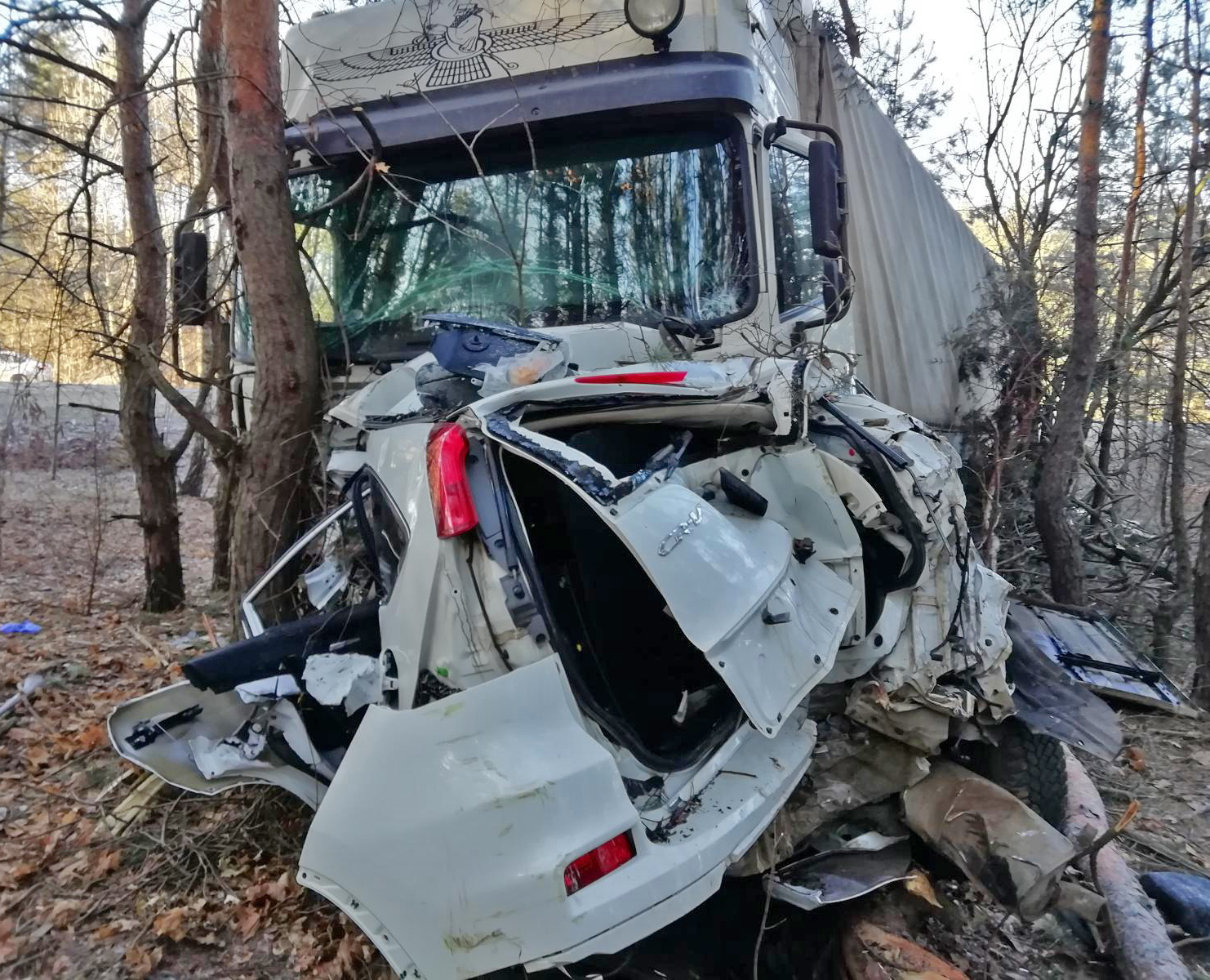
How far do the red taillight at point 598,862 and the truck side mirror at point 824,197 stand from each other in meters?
2.67

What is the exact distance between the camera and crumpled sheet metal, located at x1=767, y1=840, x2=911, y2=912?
98.6 inches

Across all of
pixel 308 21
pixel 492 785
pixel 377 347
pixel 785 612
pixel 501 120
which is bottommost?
pixel 492 785

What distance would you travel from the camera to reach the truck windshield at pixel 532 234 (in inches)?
144

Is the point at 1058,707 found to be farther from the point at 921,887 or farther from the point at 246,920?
the point at 246,920

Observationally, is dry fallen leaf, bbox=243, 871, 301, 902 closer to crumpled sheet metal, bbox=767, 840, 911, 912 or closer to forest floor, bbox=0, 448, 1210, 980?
forest floor, bbox=0, 448, 1210, 980

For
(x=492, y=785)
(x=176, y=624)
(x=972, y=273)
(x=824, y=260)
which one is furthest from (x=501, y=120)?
(x=972, y=273)

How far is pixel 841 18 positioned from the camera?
23.1ft

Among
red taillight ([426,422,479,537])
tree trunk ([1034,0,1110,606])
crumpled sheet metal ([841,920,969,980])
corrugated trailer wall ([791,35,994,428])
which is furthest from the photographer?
tree trunk ([1034,0,1110,606])

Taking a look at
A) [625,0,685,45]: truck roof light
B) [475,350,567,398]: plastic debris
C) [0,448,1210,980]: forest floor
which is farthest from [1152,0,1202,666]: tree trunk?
[475,350,567,398]: plastic debris

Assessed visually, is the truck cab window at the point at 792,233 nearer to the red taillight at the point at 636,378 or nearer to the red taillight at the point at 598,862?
the red taillight at the point at 636,378

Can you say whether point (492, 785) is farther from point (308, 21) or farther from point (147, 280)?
point (147, 280)

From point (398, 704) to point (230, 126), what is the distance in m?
2.91

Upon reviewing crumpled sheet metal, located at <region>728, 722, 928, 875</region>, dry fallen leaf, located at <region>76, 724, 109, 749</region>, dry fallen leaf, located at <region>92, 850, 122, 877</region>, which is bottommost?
dry fallen leaf, located at <region>92, 850, 122, 877</region>

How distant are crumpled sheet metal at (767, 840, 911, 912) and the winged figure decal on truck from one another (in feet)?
11.3
